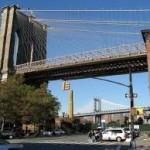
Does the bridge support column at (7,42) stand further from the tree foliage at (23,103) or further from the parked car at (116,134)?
the parked car at (116,134)

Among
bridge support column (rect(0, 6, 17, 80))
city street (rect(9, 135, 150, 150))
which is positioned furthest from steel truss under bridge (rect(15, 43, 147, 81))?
city street (rect(9, 135, 150, 150))

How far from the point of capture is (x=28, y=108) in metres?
77.4

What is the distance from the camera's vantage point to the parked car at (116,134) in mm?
54094

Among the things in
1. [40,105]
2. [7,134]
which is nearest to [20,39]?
[40,105]

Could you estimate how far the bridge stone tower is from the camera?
102m

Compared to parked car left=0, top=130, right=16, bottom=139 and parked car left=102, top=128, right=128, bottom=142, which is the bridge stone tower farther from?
parked car left=102, top=128, right=128, bottom=142

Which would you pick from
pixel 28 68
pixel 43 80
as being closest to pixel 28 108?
pixel 28 68

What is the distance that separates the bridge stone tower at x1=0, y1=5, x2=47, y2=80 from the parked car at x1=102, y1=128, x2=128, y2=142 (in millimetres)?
48701

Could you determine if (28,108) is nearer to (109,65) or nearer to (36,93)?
(36,93)

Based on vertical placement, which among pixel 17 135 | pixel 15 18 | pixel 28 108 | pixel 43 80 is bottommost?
pixel 17 135

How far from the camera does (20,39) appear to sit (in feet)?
349

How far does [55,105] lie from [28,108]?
396 inches

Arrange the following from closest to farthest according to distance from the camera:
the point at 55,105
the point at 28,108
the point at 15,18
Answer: the point at 28,108 < the point at 55,105 < the point at 15,18
